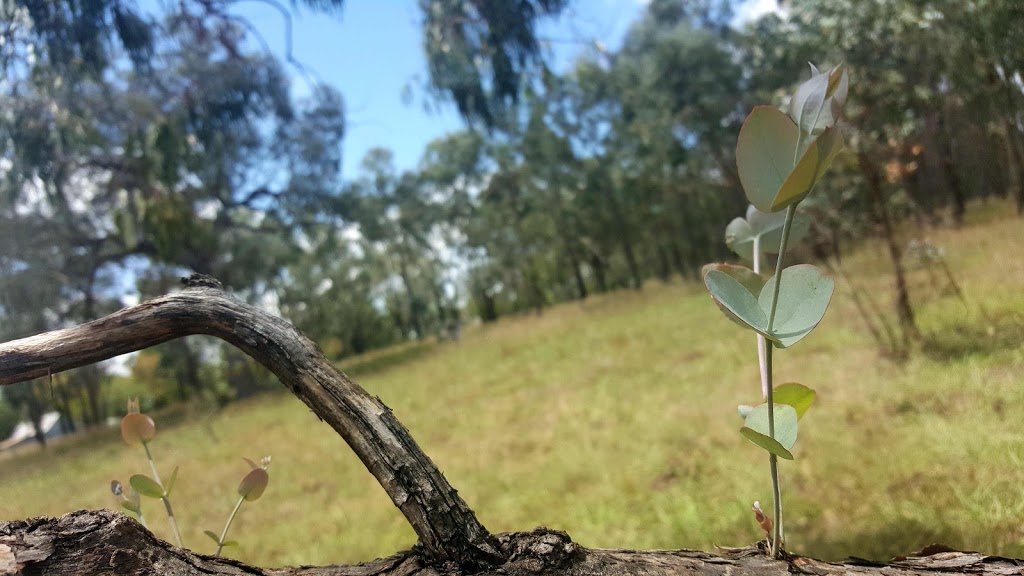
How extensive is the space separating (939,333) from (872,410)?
0.37 meters

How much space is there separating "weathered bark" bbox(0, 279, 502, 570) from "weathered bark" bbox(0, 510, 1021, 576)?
0.05 ft

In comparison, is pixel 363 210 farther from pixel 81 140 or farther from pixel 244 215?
pixel 81 140

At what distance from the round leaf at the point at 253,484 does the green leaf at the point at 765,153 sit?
9.8 inches

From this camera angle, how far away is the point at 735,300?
168mm

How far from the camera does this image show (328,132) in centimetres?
252

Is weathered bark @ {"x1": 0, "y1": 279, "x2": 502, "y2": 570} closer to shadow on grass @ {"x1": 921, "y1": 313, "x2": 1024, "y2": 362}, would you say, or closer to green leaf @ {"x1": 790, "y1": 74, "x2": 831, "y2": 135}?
green leaf @ {"x1": 790, "y1": 74, "x2": 831, "y2": 135}

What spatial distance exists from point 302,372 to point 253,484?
0.26 ft

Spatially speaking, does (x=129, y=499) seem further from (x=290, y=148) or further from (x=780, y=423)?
(x=290, y=148)

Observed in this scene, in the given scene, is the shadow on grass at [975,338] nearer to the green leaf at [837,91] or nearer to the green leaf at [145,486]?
the green leaf at [837,91]

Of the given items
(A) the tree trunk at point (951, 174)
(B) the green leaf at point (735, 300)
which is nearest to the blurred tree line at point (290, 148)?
(A) the tree trunk at point (951, 174)

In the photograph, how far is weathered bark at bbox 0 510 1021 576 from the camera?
19 cm

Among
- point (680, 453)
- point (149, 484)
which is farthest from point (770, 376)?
point (680, 453)

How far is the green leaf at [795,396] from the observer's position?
8.4 inches

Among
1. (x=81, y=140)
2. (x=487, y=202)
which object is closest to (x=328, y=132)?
(x=81, y=140)
